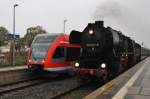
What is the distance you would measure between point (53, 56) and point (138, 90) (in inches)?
350

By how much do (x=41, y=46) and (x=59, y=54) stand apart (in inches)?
50.2

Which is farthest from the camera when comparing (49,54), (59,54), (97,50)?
(59,54)

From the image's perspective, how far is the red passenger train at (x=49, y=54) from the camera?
20.8 meters

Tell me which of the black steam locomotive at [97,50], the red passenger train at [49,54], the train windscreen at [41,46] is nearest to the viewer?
the black steam locomotive at [97,50]

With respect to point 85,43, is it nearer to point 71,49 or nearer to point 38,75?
point 71,49

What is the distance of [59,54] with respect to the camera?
853 inches

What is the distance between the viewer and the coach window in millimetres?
21212

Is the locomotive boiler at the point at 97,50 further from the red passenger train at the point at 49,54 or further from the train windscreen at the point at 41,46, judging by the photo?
the train windscreen at the point at 41,46

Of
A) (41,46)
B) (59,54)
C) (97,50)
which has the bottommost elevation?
(59,54)

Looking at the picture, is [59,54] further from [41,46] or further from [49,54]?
[41,46]

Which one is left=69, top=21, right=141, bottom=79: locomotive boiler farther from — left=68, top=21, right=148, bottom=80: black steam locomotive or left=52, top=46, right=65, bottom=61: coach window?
left=52, top=46, right=65, bottom=61: coach window

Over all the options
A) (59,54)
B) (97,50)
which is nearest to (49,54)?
(59,54)

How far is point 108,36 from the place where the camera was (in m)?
18.2

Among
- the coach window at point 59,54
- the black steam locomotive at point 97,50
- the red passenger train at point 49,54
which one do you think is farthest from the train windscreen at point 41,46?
the black steam locomotive at point 97,50
